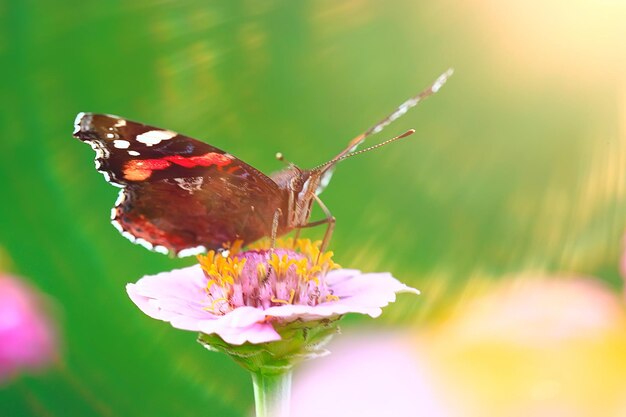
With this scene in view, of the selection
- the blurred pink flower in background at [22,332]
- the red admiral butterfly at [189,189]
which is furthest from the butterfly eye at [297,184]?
the blurred pink flower in background at [22,332]

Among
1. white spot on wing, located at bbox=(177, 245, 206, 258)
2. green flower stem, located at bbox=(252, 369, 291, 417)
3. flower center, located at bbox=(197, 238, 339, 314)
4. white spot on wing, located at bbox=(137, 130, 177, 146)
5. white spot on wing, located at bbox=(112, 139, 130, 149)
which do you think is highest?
Result: white spot on wing, located at bbox=(137, 130, 177, 146)

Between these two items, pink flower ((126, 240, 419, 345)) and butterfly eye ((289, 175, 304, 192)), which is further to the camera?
butterfly eye ((289, 175, 304, 192))

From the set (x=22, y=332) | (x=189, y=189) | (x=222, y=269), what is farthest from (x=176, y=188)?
(x=22, y=332)

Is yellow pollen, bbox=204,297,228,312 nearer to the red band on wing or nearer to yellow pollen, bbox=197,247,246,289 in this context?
yellow pollen, bbox=197,247,246,289

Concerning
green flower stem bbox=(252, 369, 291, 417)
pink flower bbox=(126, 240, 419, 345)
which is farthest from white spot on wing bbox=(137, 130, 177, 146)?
green flower stem bbox=(252, 369, 291, 417)

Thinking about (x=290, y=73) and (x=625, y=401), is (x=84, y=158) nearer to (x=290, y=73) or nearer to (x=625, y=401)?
(x=290, y=73)

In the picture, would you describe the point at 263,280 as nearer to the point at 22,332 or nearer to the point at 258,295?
the point at 258,295
